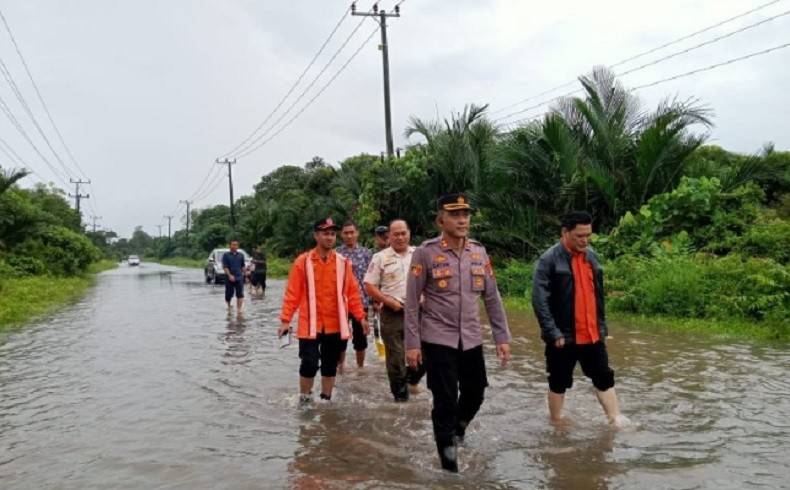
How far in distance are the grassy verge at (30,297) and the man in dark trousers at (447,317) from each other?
11.2 metres

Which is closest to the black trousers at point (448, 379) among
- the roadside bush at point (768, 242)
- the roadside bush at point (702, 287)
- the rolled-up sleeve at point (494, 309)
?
the rolled-up sleeve at point (494, 309)

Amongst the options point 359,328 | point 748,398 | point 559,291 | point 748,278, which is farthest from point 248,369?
point 748,278

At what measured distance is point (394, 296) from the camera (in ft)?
22.6

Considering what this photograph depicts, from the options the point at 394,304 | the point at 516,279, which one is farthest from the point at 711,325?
the point at 394,304

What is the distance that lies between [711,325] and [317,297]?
7050 mm

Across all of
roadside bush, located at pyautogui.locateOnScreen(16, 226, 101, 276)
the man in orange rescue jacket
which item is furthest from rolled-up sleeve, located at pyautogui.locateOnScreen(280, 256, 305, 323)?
roadside bush, located at pyautogui.locateOnScreen(16, 226, 101, 276)

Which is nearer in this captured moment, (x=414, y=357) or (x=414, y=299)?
(x=414, y=357)

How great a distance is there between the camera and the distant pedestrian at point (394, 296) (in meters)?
6.78

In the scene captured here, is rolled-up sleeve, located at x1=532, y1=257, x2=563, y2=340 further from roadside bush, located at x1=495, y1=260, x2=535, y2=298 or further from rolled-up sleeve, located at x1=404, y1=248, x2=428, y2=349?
roadside bush, located at x1=495, y1=260, x2=535, y2=298

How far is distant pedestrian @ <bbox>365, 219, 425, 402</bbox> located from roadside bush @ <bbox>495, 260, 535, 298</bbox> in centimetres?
911

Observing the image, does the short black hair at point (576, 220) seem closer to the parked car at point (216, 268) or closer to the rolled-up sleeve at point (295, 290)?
the rolled-up sleeve at point (295, 290)

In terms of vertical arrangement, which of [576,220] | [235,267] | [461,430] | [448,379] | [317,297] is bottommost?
[461,430]

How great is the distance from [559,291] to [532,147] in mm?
11840

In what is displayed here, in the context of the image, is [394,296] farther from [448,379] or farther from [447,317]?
[448,379]
